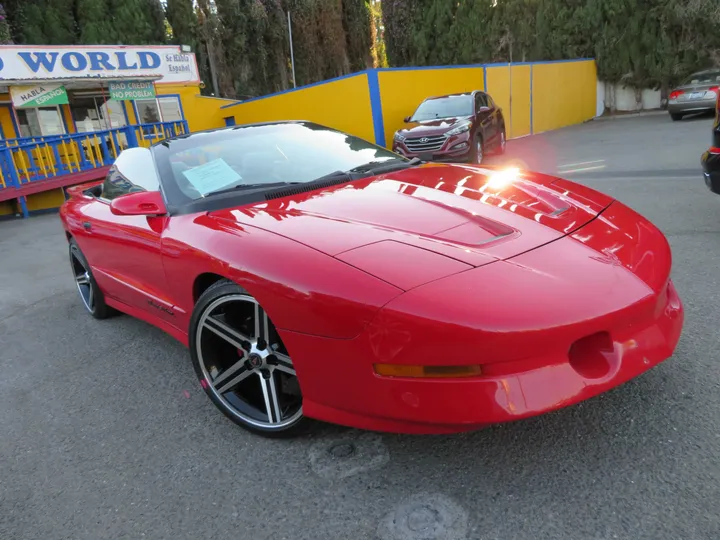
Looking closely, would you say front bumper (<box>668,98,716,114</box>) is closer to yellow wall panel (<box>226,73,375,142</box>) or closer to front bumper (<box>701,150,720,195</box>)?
yellow wall panel (<box>226,73,375,142</box>)

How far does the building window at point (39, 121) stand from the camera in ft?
51.7

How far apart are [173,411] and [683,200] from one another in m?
5.49

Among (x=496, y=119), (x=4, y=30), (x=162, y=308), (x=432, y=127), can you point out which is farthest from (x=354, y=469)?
(x=4, y=30)

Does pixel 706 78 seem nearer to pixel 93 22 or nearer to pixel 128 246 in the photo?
pixel 128 246

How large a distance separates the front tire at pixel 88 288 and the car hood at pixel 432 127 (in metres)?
8.01

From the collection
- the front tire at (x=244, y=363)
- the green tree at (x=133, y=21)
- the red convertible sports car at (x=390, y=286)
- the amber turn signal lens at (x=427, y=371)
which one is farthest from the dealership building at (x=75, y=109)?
the amber turn signal lens at (x=427, y=371)

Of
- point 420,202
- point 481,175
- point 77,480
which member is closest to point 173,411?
point 77,480

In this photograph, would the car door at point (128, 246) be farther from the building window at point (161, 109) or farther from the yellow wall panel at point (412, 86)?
the building window at point (161, 109)

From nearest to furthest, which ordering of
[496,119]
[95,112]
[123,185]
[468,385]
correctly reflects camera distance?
[468,385]
[123,185]
[496,119]
[95,112]

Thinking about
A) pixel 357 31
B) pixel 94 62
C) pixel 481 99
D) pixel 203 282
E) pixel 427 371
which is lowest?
pixel 427 371

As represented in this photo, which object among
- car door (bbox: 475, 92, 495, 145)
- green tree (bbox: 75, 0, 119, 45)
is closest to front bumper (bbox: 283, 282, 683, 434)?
car door (bbox: 475, 92, 495, 145)

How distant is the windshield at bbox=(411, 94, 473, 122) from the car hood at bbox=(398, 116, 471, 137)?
324mm

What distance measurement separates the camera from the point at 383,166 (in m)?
3.13

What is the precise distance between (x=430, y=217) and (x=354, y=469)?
3.39 feet
